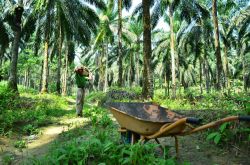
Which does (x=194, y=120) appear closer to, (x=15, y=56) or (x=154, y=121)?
(x=154, y=121)

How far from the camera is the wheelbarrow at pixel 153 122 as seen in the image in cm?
419

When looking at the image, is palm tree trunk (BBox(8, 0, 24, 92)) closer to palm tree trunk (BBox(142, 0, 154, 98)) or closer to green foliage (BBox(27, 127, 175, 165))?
palm tree trunk (BBox(142, 0, 154, 98))

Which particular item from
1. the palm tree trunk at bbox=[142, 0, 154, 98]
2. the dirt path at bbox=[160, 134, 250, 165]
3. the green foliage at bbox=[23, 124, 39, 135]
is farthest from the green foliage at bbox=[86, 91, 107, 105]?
the dirt path at bbox=[160, 134, 250, 165]

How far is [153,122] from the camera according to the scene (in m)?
4.59

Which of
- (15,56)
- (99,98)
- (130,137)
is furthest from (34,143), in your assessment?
(99,98)

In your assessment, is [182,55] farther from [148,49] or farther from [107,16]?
[148,49]

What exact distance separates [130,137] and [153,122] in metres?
0.99

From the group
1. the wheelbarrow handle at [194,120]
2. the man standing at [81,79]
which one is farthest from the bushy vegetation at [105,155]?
the man standing at [81,79]

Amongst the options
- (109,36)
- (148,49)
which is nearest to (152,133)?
(148,49)

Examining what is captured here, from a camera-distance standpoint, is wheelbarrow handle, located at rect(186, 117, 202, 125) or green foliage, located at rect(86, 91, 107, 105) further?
green foliage, located at rect(86, 91, 107, 105)

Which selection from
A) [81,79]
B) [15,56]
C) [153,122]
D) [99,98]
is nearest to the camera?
[153,122]

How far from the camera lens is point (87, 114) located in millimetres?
10562

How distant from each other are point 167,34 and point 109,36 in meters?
10.7

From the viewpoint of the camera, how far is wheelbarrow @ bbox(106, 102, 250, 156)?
4.19 metres
